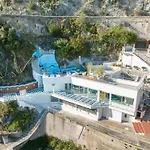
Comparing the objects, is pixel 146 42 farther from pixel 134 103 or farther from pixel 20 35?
pixel 20 35

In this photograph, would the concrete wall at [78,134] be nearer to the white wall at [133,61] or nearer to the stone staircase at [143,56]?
the white wall at [133,61]

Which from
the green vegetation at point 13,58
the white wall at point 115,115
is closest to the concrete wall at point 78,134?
the white wall at point 115,115

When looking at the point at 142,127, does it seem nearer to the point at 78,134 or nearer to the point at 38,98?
the point at 78,134

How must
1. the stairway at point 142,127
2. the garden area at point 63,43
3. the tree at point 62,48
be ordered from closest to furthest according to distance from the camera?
the stairway at point 142,127
the garden area at point 63,43
the tree at point 62,48

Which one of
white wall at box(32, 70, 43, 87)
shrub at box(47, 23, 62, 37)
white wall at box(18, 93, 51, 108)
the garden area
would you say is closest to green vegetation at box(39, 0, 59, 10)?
the garden area

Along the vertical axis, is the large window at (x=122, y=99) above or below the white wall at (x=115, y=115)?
above

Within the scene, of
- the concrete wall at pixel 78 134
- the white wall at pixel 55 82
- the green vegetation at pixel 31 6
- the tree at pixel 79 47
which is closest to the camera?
the concrete wall at pixel 78 134

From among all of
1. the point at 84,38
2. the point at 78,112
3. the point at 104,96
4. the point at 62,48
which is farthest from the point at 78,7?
the point at 78,112
